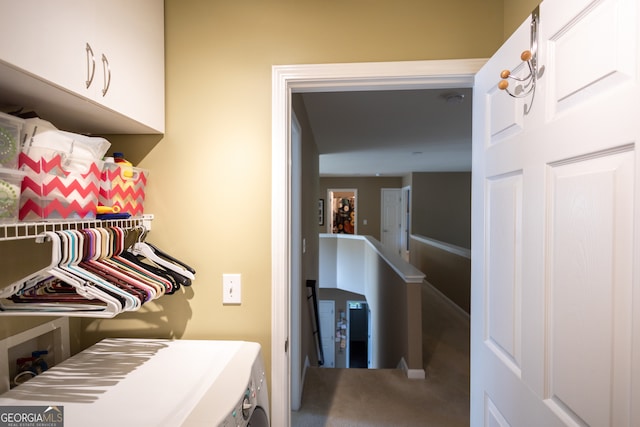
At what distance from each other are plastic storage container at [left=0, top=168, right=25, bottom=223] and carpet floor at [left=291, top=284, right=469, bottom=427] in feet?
6.89

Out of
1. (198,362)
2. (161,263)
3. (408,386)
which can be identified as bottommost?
(408,386)

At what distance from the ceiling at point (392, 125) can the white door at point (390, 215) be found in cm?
318

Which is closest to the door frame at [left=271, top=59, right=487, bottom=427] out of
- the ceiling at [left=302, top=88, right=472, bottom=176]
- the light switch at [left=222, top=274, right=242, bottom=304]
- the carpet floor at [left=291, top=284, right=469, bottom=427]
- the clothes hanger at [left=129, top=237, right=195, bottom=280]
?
the light switch at [left=222, top=274, right=242, bottom=304]

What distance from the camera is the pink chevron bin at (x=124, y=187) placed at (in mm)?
1096

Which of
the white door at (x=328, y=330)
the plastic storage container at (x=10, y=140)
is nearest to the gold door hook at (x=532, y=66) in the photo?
the plastic storage container at (x=10, y=140)

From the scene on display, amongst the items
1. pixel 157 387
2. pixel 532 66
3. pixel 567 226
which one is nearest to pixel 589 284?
pixel 567 226

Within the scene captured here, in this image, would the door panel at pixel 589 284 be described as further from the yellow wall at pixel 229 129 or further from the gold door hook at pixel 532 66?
the yellow wall at pixel 229 129

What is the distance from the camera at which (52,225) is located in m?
0.92

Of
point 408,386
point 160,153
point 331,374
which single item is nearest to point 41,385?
point 160,153

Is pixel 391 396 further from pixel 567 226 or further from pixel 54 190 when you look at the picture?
pixel 54 190

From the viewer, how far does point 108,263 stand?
1.06 meters

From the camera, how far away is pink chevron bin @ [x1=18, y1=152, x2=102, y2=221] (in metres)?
0.81

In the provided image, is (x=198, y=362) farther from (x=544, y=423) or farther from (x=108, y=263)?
(x=544, y=423)

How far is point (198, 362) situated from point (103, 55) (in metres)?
1.00
